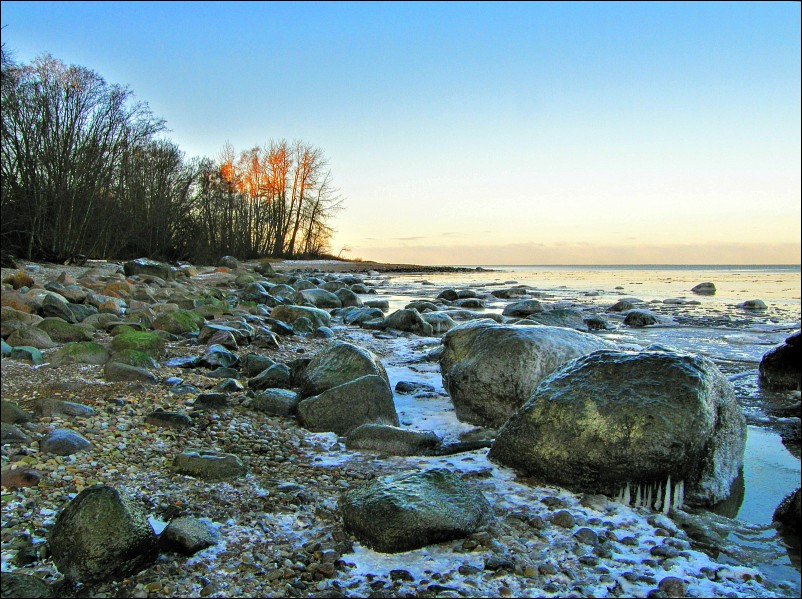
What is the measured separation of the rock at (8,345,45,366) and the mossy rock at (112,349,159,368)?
545 millimetres

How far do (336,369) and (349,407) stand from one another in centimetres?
67

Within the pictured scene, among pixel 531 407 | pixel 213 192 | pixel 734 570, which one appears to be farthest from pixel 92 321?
pixel 213 192

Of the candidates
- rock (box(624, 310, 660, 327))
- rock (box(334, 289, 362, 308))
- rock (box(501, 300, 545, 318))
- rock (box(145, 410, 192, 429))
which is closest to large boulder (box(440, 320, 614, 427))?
rock (box(145, 410, 192, 429))

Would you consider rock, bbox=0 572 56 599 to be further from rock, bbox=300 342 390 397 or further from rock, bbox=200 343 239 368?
rock, bbox=200 343 239 368

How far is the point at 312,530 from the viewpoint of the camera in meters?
2.24

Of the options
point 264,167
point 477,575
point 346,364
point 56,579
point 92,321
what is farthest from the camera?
point 264,167

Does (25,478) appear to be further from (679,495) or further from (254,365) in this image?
(679,495)

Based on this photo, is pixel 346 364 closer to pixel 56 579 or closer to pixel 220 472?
A: pixel 220 472

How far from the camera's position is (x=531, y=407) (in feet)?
9.94

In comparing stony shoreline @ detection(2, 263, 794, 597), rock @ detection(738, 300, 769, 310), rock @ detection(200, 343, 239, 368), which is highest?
rock @ detection(738, 300, 769, 310)

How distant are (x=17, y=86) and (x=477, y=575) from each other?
16.0m

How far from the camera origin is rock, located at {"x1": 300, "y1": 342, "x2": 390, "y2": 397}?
4146mm

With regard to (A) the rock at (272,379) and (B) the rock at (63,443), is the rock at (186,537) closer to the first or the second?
(B) the rock at (63,443)

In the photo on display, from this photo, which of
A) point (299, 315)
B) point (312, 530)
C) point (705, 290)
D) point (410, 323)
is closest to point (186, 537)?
point (312, 530)
